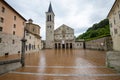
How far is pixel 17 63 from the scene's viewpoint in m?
8.53

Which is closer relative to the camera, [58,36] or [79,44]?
[79,44]

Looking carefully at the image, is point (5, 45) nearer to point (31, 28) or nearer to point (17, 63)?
point (17, 63)

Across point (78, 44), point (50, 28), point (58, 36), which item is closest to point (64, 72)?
point (78, 44)

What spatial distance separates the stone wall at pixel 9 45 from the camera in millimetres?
16800

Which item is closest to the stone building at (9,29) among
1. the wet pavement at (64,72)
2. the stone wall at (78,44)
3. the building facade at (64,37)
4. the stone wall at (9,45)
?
the stone wall at (9,45)

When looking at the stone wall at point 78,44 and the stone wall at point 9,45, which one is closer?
the stone wall at point 9,45

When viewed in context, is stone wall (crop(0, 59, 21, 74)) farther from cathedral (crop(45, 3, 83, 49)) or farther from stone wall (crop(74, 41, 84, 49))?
stone wall (crop(74, 41, 84, 49))

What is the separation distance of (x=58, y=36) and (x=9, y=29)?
122ft

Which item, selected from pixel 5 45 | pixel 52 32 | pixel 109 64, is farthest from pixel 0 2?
pixel 52 32

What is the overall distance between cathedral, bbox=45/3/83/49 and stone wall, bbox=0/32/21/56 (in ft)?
102

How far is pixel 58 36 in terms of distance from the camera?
55.2 metres

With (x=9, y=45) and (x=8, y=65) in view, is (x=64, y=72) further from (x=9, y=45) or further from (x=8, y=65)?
(x=9, y=45)

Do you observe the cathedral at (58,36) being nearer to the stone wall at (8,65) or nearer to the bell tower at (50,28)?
the bell tower at (50,28)

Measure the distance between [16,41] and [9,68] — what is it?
51.0 feet
